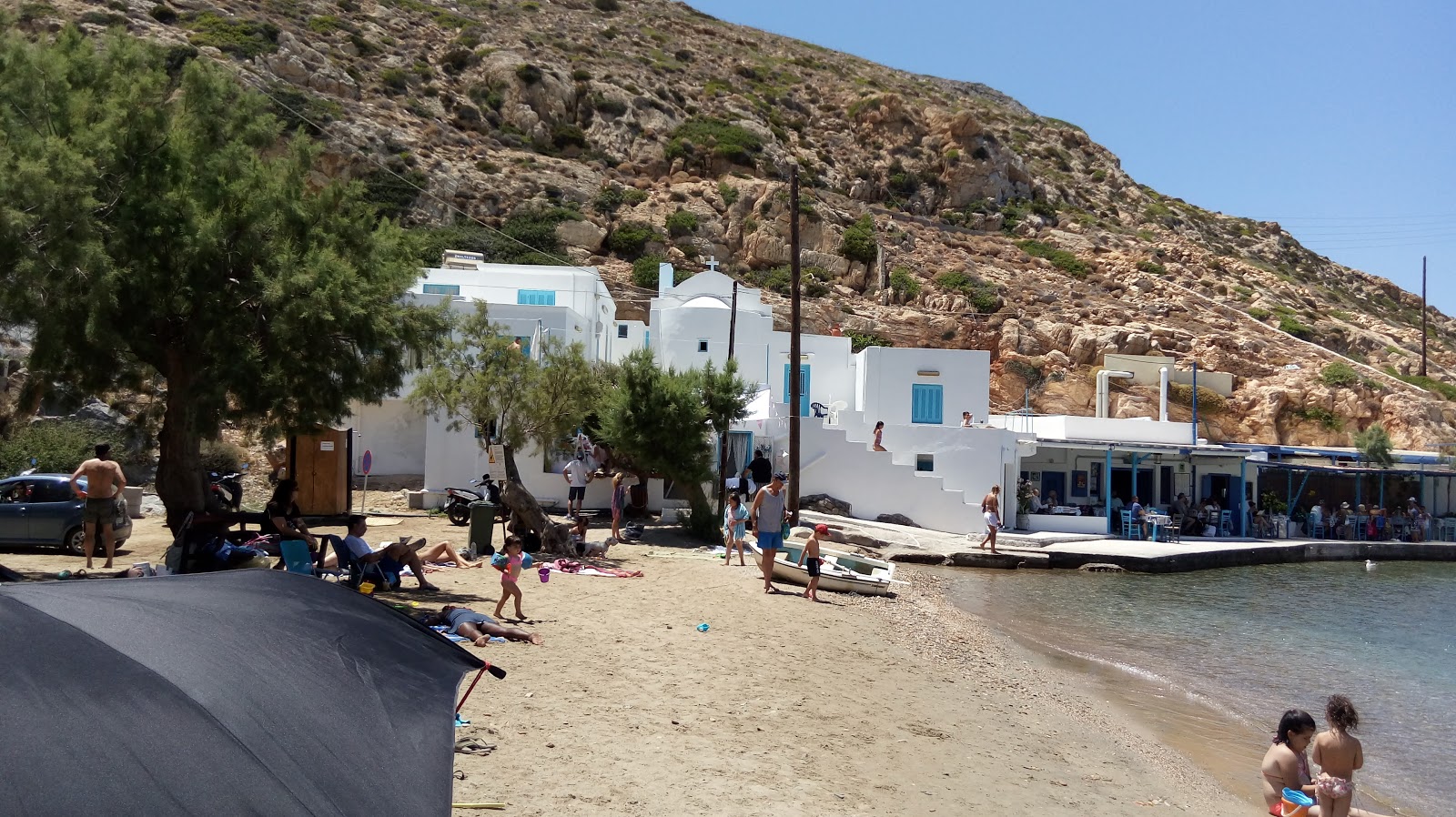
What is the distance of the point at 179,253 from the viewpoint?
10422mm

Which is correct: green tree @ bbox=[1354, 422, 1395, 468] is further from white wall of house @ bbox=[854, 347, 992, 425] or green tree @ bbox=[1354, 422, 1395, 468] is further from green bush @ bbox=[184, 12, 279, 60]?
green bush @ bbox=[184, 12, 279, 60]

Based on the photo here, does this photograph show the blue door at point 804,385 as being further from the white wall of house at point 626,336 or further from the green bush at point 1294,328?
the green bush at point 1294,328

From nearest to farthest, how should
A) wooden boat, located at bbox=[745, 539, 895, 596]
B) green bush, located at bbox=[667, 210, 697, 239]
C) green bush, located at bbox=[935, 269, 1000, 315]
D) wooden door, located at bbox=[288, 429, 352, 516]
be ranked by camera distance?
wooden boat, located at bbox=[745, 539, 895, 596], wooden door, located at bbox=[288, 429, 352, 516], green bush, located at bbox=[935, 269, 1000, 315], green bush, located at bbox=[667, 210, 697, 239]

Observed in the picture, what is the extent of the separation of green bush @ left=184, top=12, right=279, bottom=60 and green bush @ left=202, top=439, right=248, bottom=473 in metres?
38.4

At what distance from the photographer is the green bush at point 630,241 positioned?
54344 mm

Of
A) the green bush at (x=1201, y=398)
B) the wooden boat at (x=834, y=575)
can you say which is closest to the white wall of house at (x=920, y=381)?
the wooden boat at (x=834, y=575)

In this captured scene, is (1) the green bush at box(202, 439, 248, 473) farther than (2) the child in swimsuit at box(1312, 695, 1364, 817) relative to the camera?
Yes

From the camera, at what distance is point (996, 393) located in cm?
4700

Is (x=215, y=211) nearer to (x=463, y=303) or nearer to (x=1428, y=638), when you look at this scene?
(x=463, y=303)

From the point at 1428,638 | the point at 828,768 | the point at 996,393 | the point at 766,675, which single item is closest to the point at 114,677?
the point at 828,768

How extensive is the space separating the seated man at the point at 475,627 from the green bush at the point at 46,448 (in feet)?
45.3

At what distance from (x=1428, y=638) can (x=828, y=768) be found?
1588cm

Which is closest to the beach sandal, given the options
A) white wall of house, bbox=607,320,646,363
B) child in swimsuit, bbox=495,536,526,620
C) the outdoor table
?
child in swimsuit, bbox=495,536,526,620

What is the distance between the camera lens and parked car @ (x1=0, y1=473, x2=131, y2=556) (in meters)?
13.5
